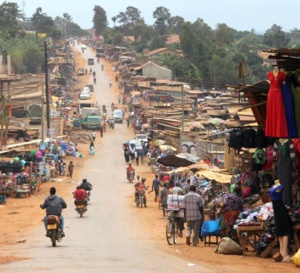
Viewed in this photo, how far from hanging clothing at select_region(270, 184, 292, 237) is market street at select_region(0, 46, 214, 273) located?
1.48m

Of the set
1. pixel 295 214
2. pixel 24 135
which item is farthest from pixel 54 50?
pixel 295 214

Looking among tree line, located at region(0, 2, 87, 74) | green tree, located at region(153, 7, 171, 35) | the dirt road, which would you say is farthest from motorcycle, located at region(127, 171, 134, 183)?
green tree, located at region(153, 7, 171, 35)

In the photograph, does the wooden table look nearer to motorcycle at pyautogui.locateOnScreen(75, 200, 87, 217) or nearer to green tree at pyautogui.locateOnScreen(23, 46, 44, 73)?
motorcycle at pyautogui.locateOnScreen(75, 200, 87, 217)

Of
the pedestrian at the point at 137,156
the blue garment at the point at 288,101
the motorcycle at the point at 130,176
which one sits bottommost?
the pedestrian at the point at 137,156

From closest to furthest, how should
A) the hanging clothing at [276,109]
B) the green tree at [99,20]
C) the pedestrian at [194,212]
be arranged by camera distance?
the hanging clothing at [276,109], the pedestrian at [194,212], the green tree at [99,20]

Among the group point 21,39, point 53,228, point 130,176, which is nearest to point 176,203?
point 53,228

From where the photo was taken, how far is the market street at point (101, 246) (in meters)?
12.9

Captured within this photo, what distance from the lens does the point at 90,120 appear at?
7012 centimetres

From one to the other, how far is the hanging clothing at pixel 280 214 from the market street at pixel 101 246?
1481mm

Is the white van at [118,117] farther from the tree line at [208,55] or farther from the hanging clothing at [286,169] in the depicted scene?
the hanging clothing at [286,169]

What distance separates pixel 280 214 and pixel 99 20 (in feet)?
555

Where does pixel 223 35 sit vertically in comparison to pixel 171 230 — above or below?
above

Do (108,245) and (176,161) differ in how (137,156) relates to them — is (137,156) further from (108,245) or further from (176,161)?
(108,245)

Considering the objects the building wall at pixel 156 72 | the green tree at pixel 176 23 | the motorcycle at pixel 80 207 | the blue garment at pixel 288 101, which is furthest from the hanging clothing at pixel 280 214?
the green tree at pixel 176 23
